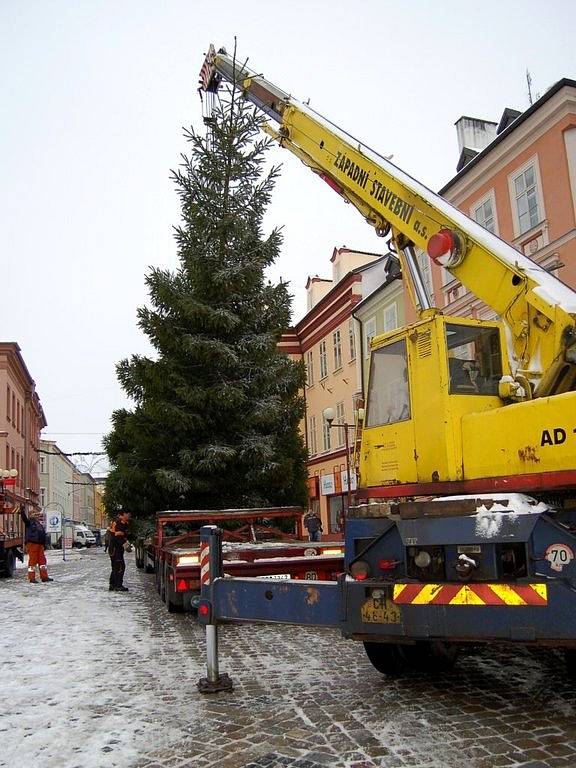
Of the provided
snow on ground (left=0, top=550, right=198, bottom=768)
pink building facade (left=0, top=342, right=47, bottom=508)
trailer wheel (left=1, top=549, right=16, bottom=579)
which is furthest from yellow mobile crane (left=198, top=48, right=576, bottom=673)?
pink building facade (left=0, top=342, right=47, bottom=508)

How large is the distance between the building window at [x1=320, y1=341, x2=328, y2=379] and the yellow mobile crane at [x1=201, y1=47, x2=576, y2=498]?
29780 millimetres

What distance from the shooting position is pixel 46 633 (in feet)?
31.3

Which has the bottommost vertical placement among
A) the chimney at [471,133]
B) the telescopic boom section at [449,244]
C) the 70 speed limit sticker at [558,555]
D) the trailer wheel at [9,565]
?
the trailer wheel at [9,565]

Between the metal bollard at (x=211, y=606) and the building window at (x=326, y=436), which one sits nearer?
the metal bollard at (x=211, y=606)

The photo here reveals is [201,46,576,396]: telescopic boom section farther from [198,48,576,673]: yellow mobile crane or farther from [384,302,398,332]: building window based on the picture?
[384,302,398,332]: building window

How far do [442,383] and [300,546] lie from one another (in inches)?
207

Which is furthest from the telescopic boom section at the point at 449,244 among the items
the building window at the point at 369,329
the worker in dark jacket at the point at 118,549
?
the building window at the point at 369,329

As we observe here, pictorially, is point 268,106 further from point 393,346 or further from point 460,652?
point 460,652

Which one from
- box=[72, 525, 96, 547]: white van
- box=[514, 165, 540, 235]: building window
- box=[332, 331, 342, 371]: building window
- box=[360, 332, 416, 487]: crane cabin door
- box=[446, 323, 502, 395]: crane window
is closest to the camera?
box=[446, 323, 502, 395]: crane window

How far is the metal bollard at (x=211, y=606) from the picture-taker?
20.1ft

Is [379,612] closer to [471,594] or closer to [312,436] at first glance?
[471,594]

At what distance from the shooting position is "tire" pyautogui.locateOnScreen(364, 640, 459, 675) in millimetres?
6305

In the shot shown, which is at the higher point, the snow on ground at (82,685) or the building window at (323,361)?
the building window at (323,361)

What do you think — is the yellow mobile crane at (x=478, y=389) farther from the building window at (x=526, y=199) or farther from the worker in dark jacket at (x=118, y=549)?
the building window at (x=526, y=199)
